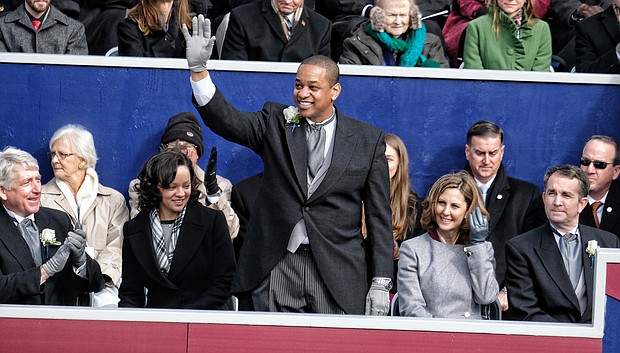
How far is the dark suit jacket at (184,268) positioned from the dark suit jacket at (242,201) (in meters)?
0.80

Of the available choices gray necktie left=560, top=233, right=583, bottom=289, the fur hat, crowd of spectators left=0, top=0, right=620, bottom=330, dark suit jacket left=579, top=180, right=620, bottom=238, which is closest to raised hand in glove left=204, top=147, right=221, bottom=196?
crowd of spectators left=0, top=0, right=620, bottom=330

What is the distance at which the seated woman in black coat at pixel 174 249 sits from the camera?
7246 millimetres

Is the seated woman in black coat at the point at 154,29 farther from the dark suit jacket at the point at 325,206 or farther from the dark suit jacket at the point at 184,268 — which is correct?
the dark suit jacket at the point at 325,206

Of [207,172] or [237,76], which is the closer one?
[207,172]

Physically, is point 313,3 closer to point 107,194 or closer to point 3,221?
point 107,194

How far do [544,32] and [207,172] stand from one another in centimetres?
292

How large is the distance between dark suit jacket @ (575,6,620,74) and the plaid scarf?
346cm

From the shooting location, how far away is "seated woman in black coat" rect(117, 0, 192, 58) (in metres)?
9.14

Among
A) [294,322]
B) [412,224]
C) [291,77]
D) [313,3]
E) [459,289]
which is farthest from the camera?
[313,3]

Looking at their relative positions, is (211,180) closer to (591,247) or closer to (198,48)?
(198,48)

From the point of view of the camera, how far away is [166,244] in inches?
290

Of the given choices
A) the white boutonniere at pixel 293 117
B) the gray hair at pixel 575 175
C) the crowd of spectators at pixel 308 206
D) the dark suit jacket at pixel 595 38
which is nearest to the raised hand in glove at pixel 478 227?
the crowd of spectators at pixel 308 206

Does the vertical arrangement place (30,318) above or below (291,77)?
below

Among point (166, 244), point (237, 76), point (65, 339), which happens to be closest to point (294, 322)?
point (65, 339)
